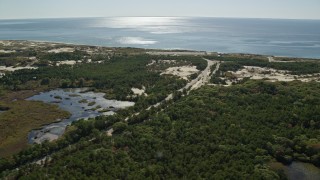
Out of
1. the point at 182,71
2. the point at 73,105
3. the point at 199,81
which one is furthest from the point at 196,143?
the point at 182,71

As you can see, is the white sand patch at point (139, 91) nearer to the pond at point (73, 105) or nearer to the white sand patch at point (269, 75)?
the pond at point (73, 105)

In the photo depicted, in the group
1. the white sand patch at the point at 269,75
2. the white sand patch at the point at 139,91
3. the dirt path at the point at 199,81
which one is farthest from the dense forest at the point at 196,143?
the white sand patch at the point at 269,75

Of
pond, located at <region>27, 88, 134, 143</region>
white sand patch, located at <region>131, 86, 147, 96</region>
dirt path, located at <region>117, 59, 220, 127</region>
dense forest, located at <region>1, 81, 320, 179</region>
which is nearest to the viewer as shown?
dense forest, located at <region>1, 81, 320, 179</region>

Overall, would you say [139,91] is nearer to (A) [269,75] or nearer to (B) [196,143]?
(B) [196,143]

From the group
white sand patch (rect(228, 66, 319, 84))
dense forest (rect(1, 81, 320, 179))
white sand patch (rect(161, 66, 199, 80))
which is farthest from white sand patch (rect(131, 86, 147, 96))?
white sand patch (rect(228, 66, 319, 84))

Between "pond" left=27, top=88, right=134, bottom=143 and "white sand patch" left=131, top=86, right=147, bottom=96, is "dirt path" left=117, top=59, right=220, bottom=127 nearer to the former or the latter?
"white sand patch" left=131, top=86, right=147, bottom=96

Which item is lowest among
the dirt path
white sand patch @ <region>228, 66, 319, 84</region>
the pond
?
the pond
